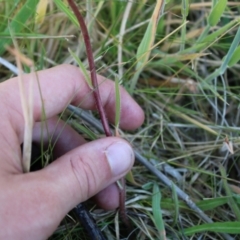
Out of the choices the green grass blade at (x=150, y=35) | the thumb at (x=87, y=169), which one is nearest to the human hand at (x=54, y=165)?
the thumb at (x=87, y=169)

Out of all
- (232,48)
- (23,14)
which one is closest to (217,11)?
(232,48)

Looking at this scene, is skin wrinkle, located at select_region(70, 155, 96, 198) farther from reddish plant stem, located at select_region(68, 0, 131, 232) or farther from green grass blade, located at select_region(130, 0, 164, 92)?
green grass blade, located at select_region(130, 0, 164, 92)

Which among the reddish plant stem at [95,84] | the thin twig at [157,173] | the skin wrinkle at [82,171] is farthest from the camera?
the thin twig at [157,173]

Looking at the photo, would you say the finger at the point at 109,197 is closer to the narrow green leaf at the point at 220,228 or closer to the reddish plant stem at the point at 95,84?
the reddish plant stem at the point at 95,84

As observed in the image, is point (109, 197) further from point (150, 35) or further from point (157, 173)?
point (150, 35)

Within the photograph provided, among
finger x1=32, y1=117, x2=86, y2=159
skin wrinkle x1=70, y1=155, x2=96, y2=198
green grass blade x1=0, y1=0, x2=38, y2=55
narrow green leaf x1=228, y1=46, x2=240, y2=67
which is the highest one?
green grass blade x1=0, y1=0, x2=38, y2=55

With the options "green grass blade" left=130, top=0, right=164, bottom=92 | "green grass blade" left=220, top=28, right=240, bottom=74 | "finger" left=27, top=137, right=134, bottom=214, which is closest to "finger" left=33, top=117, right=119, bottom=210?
"finger" left=27, top=137, right=134, bottom=214

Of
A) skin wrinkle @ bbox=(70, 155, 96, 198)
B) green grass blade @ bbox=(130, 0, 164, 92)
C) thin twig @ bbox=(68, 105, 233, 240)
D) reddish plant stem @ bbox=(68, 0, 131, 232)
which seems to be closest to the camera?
reddish plant stem @ bbox=(68, 0, 131, 232)
